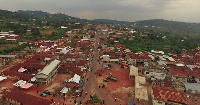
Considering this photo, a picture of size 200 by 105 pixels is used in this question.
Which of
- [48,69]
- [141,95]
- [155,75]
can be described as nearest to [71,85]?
[48,69]

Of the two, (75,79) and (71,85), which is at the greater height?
(75,79)

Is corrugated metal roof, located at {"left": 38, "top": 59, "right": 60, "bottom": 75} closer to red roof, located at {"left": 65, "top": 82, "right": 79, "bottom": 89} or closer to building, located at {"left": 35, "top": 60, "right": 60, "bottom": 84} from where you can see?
building, located at {"left": 35, "top": 60, "right": 60, "bottom": 84}

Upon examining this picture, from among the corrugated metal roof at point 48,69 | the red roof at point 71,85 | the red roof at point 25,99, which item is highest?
the corrugated metal roof at point 48,69

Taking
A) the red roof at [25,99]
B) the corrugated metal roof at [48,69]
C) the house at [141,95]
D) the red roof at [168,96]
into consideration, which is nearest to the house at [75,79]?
the corrugated metal roof at [48,69]

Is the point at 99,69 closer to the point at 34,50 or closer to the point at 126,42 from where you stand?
the point at 34,50

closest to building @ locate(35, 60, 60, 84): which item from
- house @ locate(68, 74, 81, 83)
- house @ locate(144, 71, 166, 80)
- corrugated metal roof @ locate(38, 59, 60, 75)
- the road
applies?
corrugated metal roof @ locate(38, 59, 60, 75)

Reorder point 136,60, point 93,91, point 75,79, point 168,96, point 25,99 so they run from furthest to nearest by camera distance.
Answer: point 136,60 → point 75,79 → point 93,91 → point 168,96 → point 25,99

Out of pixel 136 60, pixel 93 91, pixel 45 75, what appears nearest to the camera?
pixel 93 91

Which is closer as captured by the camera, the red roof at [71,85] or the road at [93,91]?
the road at [93,91]

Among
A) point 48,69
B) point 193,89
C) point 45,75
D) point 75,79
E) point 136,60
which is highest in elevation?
point 48,69

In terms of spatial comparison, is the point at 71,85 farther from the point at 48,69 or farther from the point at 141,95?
the point at 141,95

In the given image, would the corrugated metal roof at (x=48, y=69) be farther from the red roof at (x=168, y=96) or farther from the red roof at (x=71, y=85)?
the red roof at (x=168, y=96)
